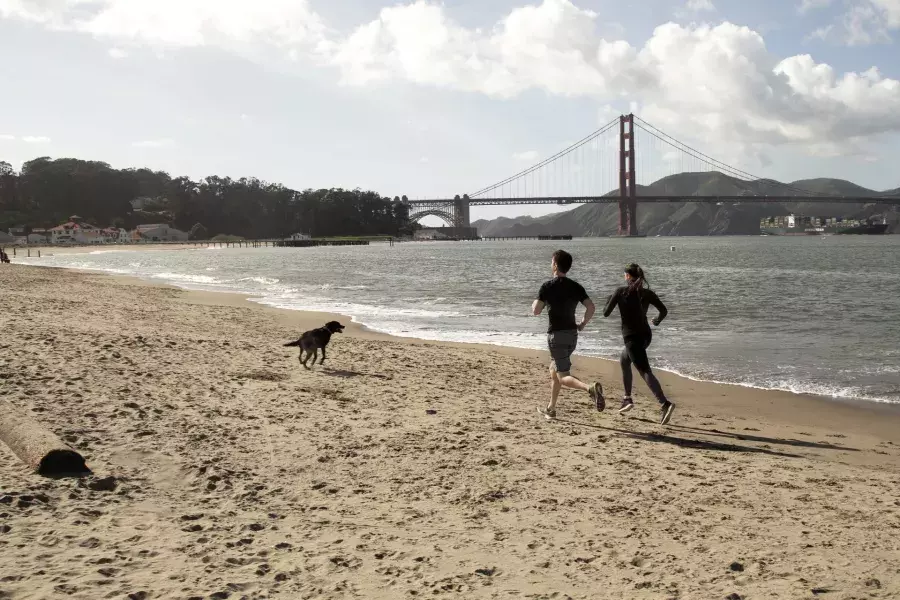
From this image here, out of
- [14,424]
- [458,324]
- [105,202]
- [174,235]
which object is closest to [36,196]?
[105,202]

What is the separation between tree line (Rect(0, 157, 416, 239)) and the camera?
436ft

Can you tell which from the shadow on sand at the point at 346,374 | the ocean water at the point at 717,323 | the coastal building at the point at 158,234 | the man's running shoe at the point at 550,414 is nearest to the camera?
the man's running shoe at the point at 550,414

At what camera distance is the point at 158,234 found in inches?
5251

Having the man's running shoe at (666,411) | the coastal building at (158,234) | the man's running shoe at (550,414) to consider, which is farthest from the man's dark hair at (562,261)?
the coastal building at (158,234)

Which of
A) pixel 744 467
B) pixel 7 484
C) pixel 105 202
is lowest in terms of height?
pixel 744 467

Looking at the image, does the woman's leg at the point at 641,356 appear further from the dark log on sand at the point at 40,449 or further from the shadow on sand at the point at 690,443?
the dark log on sand at the point at 40,449

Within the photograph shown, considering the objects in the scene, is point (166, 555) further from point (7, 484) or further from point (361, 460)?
point (361, 460)

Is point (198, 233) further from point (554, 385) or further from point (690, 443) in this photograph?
point (690, 443)

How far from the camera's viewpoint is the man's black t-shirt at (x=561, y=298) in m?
6.18

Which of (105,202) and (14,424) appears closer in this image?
(14,424)

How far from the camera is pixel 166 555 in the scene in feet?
11.2

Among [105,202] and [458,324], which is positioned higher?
[105,202]

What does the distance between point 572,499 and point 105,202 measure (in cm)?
15636

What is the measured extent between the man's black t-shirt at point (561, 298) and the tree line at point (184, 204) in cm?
14079
